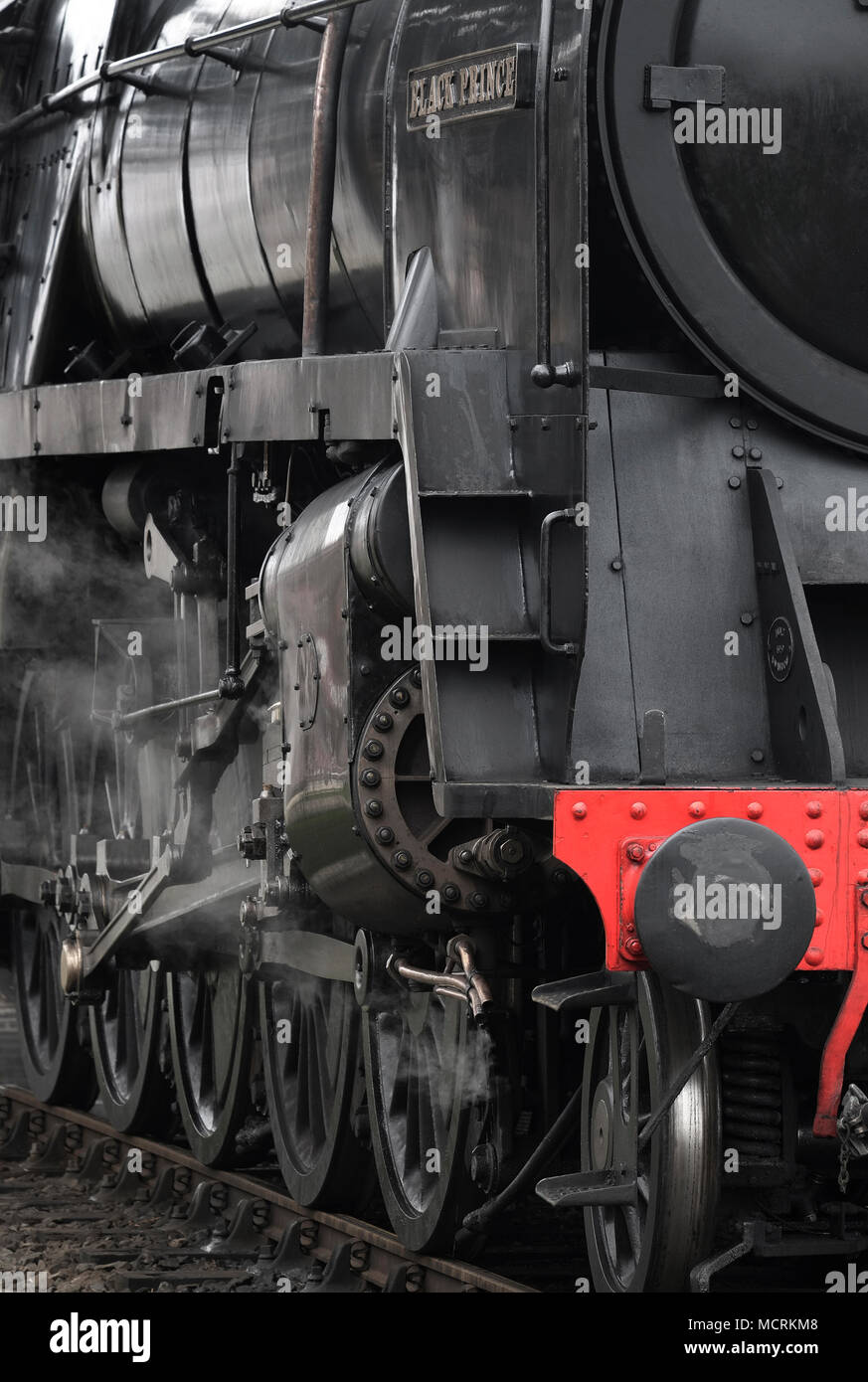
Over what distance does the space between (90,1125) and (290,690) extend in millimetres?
4038

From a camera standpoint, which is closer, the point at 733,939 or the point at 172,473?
the point at 733,939

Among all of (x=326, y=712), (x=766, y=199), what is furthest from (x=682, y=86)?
(x=326, y=712)

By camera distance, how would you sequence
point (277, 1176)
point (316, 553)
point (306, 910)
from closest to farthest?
1. point (316, 553)
2. point (306, 910)
3. point (277, 1176)

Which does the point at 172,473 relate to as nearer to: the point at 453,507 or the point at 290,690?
the point at 290,690

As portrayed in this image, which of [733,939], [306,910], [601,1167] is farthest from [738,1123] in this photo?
[306,910]

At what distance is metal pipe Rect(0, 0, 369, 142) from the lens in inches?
221

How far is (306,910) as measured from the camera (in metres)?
6.08

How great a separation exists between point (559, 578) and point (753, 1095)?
3.67 ft

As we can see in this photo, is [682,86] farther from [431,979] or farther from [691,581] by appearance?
[431,979]

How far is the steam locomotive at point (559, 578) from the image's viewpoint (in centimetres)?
438

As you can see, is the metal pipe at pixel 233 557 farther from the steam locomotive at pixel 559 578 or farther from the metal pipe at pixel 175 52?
the metal pipe at pixel 175 52

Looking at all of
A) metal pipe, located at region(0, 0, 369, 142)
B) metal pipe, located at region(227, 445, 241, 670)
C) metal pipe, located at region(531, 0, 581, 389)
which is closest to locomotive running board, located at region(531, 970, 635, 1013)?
metal pipe, located at region(531, 0, 581, 389)

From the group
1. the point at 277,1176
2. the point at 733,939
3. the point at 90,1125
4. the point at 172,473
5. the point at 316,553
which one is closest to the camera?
the point at 733,939
